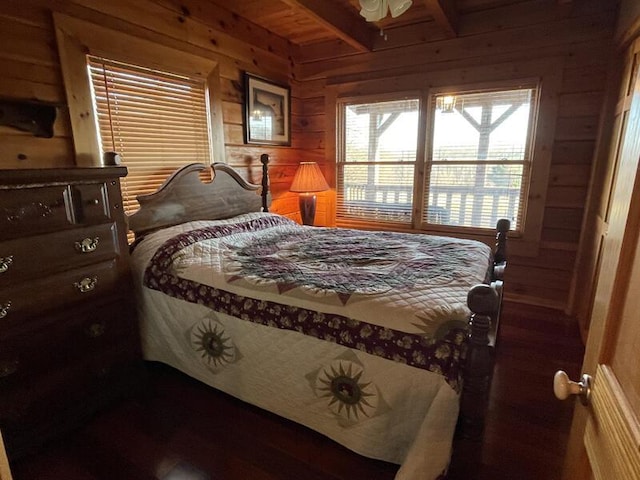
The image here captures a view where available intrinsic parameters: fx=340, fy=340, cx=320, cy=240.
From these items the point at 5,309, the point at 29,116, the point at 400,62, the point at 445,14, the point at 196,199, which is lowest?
the point at 5,309

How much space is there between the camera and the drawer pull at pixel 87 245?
1.54 metres

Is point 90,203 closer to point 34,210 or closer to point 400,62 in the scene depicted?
point 34,210

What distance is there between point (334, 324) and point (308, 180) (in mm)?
2254

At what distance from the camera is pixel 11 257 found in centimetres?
132

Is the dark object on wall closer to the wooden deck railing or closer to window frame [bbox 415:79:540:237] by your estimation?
the wooden deck railing

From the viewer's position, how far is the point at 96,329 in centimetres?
165

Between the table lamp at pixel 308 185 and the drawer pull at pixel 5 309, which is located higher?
the table lamp at pixel 308 185

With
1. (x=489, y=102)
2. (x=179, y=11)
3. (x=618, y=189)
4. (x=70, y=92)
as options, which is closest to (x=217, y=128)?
(x=179, y=11)

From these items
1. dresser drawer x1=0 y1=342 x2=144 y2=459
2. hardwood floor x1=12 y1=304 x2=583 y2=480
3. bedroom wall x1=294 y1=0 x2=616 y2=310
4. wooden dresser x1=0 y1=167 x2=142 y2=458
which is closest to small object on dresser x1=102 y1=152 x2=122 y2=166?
wooden dresser x1=0 y1=167 x2=142 y2=458

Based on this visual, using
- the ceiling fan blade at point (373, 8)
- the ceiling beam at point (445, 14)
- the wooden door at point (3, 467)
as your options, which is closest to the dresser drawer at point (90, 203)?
the wooden door at point (3, 467)

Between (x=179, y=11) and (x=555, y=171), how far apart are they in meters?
3.17

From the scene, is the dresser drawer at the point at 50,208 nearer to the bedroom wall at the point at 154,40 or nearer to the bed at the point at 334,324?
the bed at the point at 334,324

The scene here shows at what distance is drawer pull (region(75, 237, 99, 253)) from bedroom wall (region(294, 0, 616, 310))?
282 cm

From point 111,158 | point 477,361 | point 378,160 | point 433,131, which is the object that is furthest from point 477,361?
point 378,160
